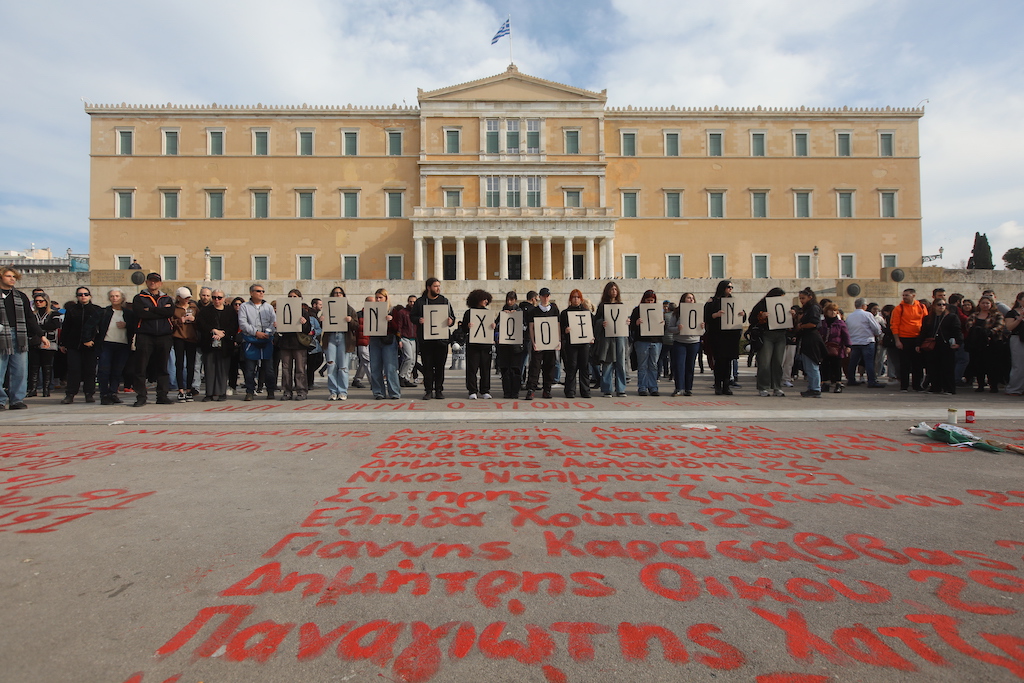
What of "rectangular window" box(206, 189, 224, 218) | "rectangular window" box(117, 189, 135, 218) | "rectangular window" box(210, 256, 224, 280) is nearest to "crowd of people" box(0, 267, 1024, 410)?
"rectangular window" box(210, 256, 224, 280)

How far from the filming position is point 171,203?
43.1 meters

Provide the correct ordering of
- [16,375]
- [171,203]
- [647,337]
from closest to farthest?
[16,375] → [647,337] → [171,203]

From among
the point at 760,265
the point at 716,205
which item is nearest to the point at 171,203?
the point at 716,205

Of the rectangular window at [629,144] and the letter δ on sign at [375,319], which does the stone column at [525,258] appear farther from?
the letter δ on sign at [375,319]

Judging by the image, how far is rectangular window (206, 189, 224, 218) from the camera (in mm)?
43188

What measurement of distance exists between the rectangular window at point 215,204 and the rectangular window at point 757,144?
39749 mm

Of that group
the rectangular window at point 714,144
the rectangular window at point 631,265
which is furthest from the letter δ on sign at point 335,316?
the rectangular window at point 714,144

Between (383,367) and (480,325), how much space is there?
74.8 inches

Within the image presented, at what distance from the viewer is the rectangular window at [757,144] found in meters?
44.2

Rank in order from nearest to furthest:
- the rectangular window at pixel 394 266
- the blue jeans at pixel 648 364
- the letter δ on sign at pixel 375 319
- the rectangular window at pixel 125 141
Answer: the letter δ on sign at pixel 375 319, the blue jeans at pixel 648 364, the rectangular window at pixel 125 141, the rectangular window at pixel 394 266

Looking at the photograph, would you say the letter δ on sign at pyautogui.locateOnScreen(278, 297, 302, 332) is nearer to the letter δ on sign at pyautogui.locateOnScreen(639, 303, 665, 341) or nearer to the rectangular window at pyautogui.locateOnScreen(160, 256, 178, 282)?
the letter δ on sign at pyautogui.locateOnScreen(639, 303, 665, 341)

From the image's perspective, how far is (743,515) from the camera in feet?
11.7

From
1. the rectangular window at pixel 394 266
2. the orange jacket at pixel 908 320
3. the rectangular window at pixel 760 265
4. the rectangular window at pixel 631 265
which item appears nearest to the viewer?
the orange jacket at pixel 908 320

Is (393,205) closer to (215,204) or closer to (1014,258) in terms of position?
(215,204)
